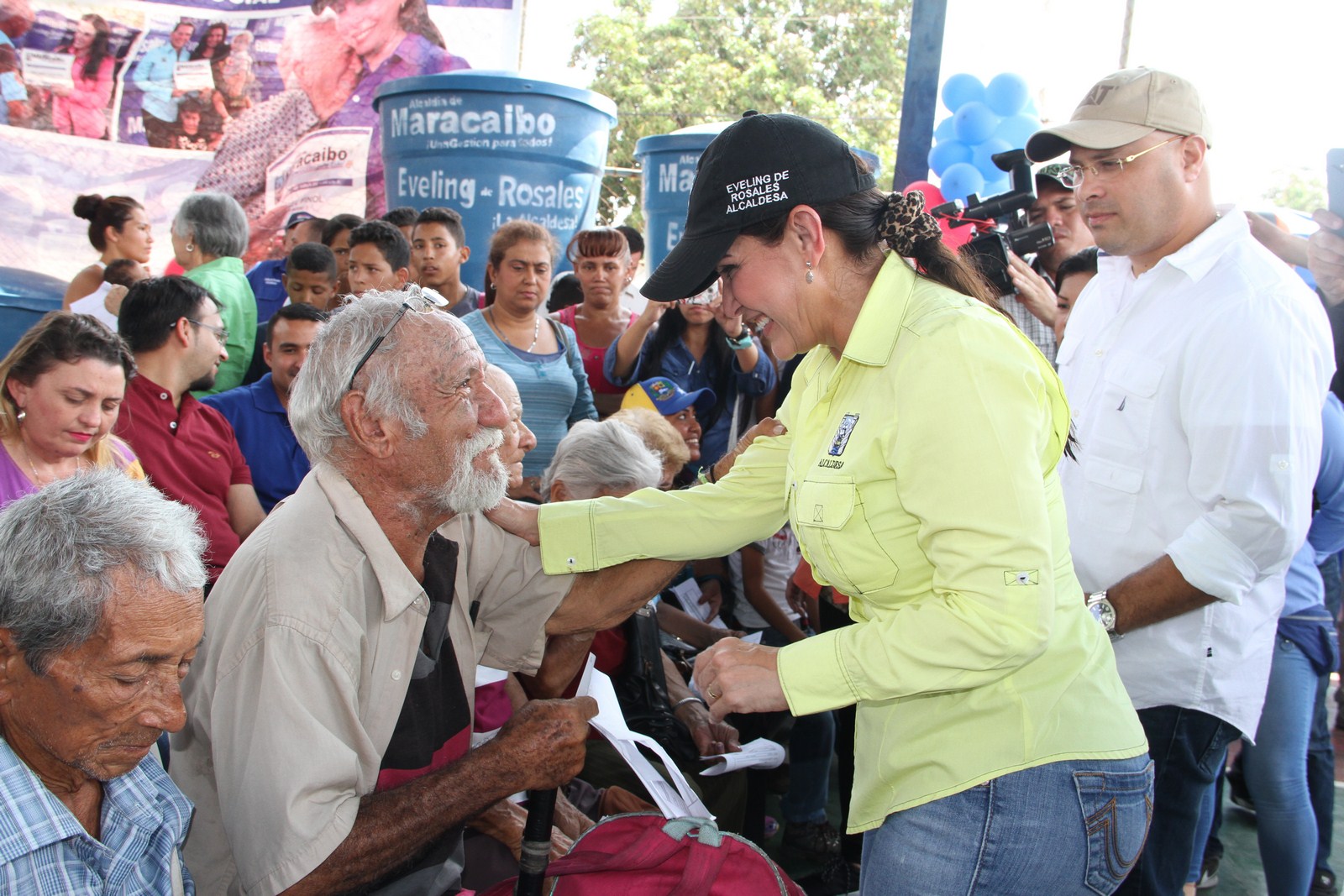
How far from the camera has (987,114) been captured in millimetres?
6656

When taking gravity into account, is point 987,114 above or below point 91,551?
above

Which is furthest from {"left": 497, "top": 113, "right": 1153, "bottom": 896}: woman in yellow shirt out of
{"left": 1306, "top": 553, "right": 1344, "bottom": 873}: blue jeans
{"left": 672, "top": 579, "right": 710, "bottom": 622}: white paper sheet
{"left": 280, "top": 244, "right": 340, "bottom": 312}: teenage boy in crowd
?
{"left": 280, "top": 244, "right": 340, "bottom": 312}: teenage boy in crowd

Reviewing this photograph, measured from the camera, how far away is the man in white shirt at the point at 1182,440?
2.15m

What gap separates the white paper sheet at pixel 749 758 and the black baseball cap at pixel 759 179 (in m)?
1.74

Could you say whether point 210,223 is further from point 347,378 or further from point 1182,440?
point 1182,440

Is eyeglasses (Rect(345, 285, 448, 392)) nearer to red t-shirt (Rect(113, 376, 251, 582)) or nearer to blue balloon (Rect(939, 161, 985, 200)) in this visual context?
red t-shirt (Rect(113, 376, 251, 582))

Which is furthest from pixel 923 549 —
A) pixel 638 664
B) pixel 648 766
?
pixel 638 664

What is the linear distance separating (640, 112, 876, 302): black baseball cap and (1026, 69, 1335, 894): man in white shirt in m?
1.03

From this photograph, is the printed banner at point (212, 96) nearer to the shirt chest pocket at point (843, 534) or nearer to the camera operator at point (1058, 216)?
the camera operator at point (1058, 216)

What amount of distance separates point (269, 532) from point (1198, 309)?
82.3 inches

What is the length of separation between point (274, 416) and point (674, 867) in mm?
3002

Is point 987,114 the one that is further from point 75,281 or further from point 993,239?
point 75,281

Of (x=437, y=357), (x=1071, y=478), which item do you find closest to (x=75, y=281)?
(x=437, y=357)

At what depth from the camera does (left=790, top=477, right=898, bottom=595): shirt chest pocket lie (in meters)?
1.65
